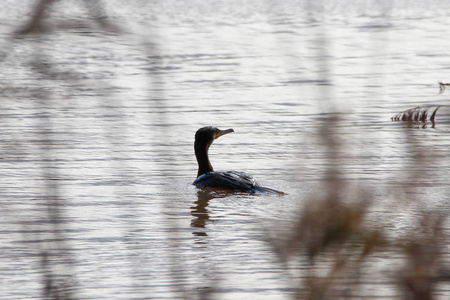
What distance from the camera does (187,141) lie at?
10750 millimetres

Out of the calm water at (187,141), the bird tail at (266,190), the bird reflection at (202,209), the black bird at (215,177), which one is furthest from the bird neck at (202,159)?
the bird tail at (266,190)

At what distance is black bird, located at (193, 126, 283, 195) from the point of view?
8.25 m

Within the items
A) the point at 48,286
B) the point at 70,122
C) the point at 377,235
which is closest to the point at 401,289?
the point at 377,235

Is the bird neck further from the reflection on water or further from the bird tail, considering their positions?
the bird tail

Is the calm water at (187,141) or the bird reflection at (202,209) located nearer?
the calm water at (187,141)

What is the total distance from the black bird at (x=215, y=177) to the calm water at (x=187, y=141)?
123mm

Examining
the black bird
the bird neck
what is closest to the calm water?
the black bird

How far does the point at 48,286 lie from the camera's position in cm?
217

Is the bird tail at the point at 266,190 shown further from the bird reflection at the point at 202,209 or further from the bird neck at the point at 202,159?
the bird neck at the point at 202,159

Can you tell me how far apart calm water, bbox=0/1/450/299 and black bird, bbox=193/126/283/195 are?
12 centimetres

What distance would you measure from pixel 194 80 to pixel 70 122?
369cm

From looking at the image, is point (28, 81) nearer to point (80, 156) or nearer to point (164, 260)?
point (164, 260)

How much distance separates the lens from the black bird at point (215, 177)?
27.1 feet

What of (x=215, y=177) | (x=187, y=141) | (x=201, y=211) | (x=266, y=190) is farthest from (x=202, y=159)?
(x=187, y=141)
